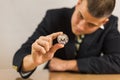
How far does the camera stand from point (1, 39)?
184 cm

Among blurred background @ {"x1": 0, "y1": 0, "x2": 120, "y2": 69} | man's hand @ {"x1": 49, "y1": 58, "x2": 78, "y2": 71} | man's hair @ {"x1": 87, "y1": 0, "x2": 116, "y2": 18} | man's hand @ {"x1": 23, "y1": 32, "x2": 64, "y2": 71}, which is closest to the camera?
Answer: man's hand @ {"x1": 23, "y1": 32, "x2": 64, "y2": 71}

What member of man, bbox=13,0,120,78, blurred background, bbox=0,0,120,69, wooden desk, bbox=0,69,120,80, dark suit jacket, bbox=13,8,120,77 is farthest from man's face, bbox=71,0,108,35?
blurred background, bbox=0,0,120,69

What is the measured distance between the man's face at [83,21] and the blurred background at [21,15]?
1.56 feet

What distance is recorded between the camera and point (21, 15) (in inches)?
70.0

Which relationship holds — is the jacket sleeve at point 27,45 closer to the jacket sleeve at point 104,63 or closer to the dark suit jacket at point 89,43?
the dark suit jacket at point 89,43

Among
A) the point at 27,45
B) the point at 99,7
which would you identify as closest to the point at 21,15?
the point at 27,45

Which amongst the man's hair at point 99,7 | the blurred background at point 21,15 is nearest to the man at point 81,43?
the man's hair at point 99,7

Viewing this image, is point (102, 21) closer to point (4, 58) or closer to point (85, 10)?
point (85, 10)

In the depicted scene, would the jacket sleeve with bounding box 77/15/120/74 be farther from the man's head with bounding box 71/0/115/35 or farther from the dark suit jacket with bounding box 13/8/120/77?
the man's head with bounding box 71/0/115/35

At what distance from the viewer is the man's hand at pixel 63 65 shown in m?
1.32

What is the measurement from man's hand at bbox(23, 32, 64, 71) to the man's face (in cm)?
24

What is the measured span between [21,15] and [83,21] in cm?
63

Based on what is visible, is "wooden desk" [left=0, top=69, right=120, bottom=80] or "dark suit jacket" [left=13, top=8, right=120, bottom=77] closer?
"wooden desk" [left=0, top=69, right=120, bottom=80]

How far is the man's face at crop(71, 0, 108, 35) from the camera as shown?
4.11ft
